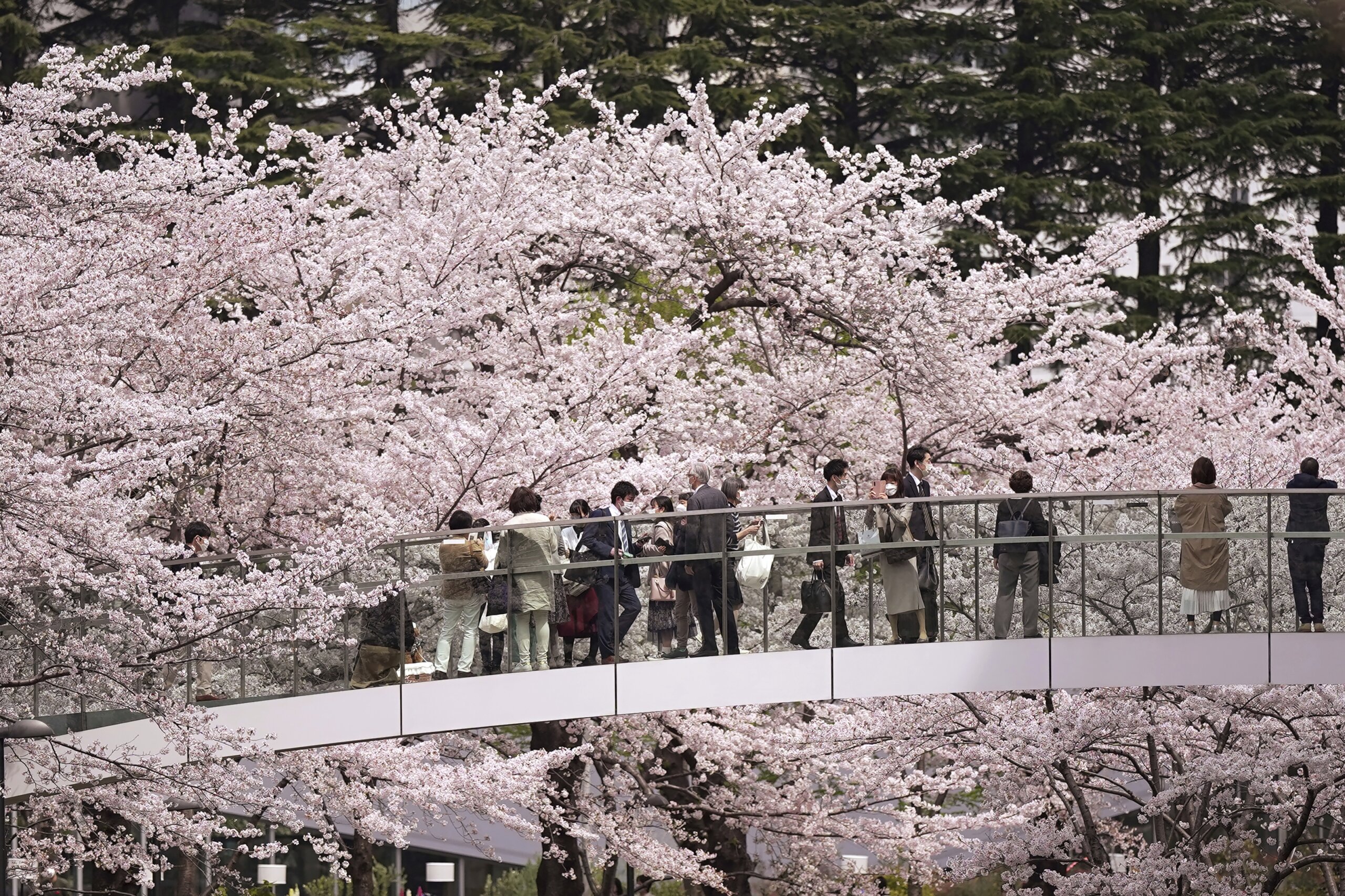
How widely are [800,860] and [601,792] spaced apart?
2.51 metres

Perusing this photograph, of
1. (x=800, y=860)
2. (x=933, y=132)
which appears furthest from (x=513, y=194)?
(x=933, y=132)

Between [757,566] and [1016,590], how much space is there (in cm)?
215

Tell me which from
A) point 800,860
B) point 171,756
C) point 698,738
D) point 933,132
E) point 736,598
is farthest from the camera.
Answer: point 933,132

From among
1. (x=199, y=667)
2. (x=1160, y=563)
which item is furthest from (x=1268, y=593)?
(x=199, y=667)

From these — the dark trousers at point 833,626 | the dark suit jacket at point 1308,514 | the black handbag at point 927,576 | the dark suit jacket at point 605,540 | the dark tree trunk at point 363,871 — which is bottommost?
the dark tree trunk at point 363,871

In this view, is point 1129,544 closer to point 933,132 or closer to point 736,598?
point 736,598

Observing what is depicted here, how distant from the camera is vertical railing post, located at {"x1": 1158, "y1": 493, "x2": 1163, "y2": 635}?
1341 cm

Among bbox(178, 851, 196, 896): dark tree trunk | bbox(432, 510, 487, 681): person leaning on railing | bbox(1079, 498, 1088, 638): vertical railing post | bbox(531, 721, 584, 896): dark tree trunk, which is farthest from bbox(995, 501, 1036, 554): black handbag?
bbox(178, 851, 196, 896): dark tree trunk

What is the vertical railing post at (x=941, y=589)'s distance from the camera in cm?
1320

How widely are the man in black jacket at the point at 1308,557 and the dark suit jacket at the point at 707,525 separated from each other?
445cm

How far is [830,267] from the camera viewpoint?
16.5 metres

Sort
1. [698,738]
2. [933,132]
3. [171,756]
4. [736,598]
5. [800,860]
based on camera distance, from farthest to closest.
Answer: [933,132]
[800,860]
[698,738]
[736,598]
[171,756]

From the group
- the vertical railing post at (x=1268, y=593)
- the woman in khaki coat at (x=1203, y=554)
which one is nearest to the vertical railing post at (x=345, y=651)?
the woman in khaki coat at (x=1203, y=554)

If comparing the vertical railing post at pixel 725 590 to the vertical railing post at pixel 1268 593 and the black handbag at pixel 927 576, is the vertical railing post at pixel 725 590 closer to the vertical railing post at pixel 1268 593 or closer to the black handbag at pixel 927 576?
the black handbag at pixel 927 576
